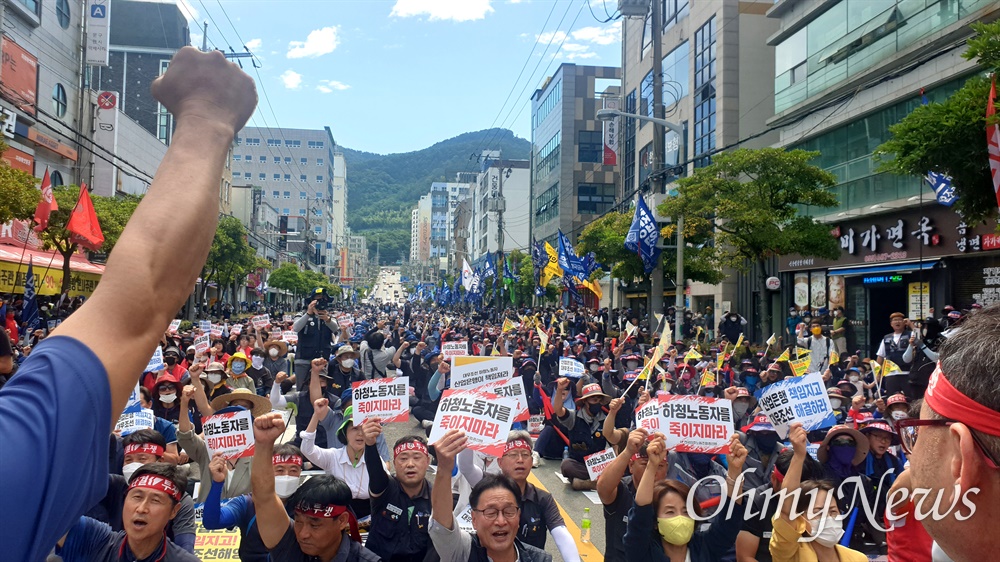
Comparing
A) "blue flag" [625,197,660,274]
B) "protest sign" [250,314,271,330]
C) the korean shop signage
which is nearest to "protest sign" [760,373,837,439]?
the korean shop signage

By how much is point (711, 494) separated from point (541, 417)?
820cm

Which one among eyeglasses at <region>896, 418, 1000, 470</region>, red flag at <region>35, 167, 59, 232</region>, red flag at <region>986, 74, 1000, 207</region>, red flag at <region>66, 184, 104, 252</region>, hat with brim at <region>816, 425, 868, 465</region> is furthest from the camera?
red flag at <region>35, 167, 59, 232</region>

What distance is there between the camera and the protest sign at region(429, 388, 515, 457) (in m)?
4.64

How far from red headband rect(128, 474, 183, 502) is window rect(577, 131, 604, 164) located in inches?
2446

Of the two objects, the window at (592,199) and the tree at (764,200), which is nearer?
the tree at (764,200)

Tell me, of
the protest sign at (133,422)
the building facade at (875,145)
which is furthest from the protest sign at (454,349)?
the building facade at (875,145)

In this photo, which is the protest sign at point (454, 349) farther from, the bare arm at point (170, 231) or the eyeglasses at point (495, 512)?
the bare arm at point (170, 231)

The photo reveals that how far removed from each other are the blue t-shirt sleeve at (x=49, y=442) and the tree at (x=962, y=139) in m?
10.9

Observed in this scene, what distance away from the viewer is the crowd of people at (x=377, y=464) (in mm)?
1075

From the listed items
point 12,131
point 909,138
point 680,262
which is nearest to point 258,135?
point 12,131

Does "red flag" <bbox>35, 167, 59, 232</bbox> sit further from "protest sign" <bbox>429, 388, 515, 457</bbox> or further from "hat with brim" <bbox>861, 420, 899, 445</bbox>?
"hat with brim" <bbox>861, 420, 899, 445</bbox>

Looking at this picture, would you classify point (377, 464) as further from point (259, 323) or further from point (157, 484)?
point (259, 323)

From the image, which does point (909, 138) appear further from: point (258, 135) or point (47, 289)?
point (258, 135)

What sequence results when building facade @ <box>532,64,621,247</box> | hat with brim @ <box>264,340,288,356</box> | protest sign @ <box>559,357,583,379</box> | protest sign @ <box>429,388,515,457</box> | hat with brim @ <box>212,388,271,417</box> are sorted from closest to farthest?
1. protest sign @ <box>429,388,515,457</box>
2. hat with brim @ <box>212,388,271,417</box>
3. protest sign @ <box>559,357,583,379</box>
4. hat with brim @ <box>264,340,288,356</box>
5. building facade @ <box>532,64,621,247</box>
